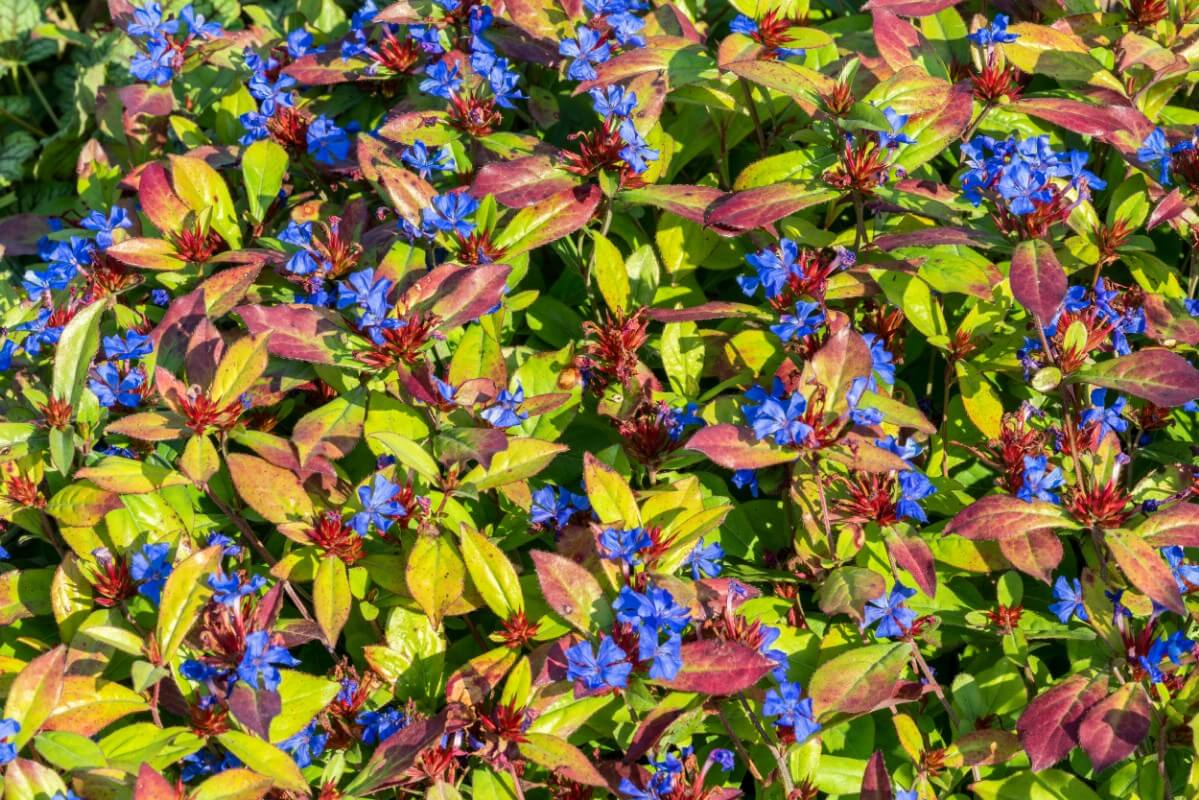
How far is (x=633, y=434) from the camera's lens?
2.69 m

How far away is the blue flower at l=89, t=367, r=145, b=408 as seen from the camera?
2.57m

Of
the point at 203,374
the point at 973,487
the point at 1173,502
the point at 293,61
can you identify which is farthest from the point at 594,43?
the point at 1173,502

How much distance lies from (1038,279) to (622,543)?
100 centimetres

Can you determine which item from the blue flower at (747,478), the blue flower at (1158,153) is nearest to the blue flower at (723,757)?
the blue flower at (747,478)

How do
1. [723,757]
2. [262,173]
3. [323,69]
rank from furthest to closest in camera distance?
[323,69] → [262,173] → [723,757]

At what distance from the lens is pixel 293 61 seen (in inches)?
132

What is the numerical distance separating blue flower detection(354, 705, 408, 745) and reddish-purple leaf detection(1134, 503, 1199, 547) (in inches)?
59.7

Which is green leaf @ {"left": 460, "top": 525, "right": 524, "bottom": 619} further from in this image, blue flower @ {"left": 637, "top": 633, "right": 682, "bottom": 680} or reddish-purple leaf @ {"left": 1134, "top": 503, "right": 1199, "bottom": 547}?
reddish-purple leaf @ {"left": 1134, "top": 503, "right": 1199, "bottom": 547}

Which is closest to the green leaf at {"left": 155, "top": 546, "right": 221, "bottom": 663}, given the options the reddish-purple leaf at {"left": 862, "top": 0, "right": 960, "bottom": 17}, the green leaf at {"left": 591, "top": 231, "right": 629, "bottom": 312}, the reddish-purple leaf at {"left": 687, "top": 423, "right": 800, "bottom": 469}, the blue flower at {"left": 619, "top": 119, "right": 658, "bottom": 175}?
the reddish-purple leaf at {"left": 687, "top": 423, "right": 800, "bottom": 469}

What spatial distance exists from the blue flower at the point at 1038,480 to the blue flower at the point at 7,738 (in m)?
1.97

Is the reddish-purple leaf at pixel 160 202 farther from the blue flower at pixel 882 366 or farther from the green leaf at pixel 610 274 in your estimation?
the blue flower at pixel 882 366

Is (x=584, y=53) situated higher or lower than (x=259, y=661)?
higher

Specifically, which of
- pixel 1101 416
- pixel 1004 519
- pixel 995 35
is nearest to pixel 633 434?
pixel 1004 519

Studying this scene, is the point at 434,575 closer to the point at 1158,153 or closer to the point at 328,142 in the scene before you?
the point at 328,142
